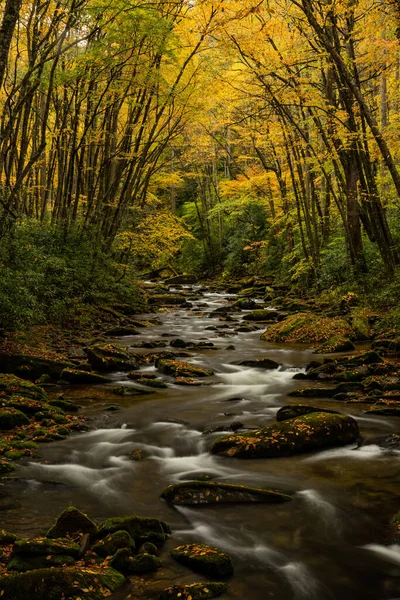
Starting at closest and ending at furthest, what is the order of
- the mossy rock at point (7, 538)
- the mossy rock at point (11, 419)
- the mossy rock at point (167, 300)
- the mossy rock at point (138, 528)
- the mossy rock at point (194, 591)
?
the mossy rock at point (194, 591)
the mossy rock at point (7, 538)
the mossy rock at point (138, 528)
the mossy rock at point (11, 419)
the mossy rock at point (167, 300)

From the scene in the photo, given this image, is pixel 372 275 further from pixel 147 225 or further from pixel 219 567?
pixel 219 567

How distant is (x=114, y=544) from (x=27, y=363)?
5637mm

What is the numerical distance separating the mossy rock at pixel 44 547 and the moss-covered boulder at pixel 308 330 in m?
9.86

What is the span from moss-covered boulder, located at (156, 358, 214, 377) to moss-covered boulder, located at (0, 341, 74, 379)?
191 cm

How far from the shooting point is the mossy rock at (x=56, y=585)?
280 centimetres

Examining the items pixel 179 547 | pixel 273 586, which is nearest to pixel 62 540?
pixel 179 547

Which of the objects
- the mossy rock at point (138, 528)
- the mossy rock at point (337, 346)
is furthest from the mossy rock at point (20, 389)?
the mossy rock at point (337, 346)

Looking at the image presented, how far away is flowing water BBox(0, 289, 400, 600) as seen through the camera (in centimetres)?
346

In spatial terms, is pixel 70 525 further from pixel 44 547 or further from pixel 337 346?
pixel 337 346

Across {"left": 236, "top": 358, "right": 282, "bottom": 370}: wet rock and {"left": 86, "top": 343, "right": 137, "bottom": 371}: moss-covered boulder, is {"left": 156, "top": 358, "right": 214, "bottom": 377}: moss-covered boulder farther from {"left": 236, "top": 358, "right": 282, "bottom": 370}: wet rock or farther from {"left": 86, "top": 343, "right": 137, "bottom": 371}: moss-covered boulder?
{"left": 236, "top": 358, "right": 282, "bottom": 370}: wet rock

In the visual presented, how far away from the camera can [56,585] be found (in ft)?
9.36

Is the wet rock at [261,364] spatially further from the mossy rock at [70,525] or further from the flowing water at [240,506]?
the mossy rock at [70,525]

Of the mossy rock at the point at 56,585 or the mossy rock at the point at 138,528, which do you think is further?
the mossy rock at the point at 138,528

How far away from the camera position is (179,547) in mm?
3641
